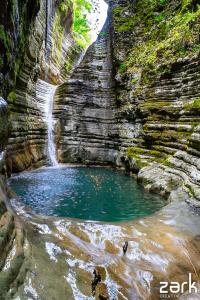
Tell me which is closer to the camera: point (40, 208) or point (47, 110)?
point (40, 208)

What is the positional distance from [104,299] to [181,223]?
3269 mm

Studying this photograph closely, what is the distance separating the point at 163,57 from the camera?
15.1m

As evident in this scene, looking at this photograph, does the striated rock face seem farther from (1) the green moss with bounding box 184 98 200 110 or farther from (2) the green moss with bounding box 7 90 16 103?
(1) the green moss with bounding box 184 98 200 110

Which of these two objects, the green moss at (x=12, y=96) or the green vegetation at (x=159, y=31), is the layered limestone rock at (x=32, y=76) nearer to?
the green moss at (x=12, y=96)

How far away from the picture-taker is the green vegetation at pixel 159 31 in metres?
14.0

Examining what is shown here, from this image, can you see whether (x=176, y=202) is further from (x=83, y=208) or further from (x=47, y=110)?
(x=47, y=110)

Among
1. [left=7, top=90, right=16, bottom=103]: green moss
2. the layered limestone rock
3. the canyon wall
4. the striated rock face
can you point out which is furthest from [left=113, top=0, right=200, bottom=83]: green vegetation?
[left=7, top=90, right=16, bottom=103]: green moss

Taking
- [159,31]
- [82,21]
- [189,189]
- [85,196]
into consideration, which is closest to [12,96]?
[85,196]

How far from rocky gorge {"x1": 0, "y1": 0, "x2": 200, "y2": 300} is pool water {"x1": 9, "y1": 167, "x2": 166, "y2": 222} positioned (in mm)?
817

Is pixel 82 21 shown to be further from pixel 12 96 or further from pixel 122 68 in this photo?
pixel 12 96

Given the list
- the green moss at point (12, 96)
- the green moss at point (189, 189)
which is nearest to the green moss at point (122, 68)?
the green moss at point (12, 96)

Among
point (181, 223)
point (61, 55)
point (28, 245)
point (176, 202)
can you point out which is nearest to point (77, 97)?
point (61, 55)

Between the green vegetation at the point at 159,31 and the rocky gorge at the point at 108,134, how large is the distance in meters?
0.09

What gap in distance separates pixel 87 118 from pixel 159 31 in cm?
751
